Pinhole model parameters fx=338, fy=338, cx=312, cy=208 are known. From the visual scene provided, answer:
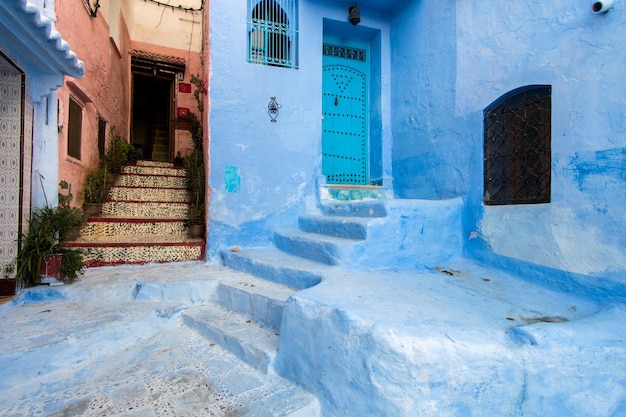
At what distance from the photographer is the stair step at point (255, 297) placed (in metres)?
2.74

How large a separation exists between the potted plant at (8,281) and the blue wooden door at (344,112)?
13.0 feet

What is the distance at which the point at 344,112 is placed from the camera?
564cm

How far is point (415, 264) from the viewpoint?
3684mm

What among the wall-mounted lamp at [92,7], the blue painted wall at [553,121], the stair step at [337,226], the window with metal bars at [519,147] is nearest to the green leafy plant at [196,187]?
the stair step at [337,226]

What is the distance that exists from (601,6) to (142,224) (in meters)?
5.45

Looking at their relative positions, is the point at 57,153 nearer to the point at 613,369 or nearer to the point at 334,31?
the point at 334,31

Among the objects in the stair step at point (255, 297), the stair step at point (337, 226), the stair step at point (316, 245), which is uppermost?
the stair step at point (337, 226)

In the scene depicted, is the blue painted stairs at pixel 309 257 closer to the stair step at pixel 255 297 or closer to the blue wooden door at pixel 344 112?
the stair step at pixel 255 297

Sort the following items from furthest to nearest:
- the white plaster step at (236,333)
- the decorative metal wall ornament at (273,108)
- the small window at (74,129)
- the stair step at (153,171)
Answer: the stair step at (153,171) < the decorative metal wall ornament at (273,108) < the small window at (74,129) < the white plaster step at (236,333)

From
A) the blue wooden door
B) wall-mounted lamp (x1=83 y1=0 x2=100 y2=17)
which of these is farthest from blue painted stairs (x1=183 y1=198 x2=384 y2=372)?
wall-mounted lamp (x1=83 y1=0 x2=100 y2=17)

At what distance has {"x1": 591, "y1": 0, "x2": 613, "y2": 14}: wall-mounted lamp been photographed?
8.70 feet

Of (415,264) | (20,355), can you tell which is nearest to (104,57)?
(20,355)

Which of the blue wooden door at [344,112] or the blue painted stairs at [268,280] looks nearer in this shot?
the blue painted stairs at [268,280]

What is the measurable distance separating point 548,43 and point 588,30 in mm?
331
